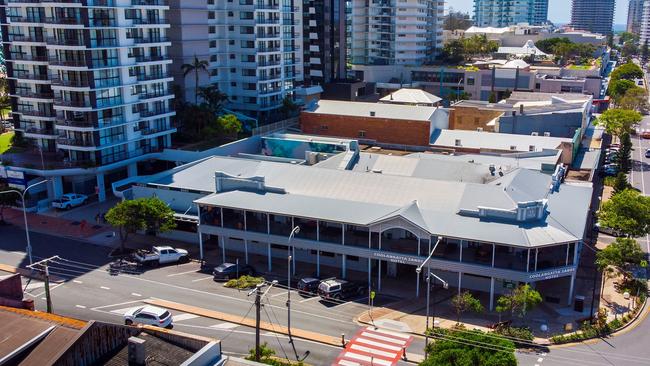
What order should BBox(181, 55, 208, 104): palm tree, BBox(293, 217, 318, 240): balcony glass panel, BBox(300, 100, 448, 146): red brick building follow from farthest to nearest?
1. BBox(181, 55, 208, 104): palm tree
2. BBox(300, 100, 448, 146): red brick building
3. BBox(293, 217, 318, 240): balcony glass panel

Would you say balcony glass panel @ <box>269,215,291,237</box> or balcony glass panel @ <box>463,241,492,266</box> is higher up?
balcony glass panel @ <box>269,215,291,237</box>

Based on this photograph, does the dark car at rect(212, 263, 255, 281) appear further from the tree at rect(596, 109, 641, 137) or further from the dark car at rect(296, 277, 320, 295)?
the tree at rect(596, 109, 641, 137)

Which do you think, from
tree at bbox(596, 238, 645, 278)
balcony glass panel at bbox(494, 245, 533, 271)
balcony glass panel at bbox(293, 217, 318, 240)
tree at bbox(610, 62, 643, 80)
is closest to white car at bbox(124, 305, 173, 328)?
balcony glass panel at bbox(293, 217, 318, 240)

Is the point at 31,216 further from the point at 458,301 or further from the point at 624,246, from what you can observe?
the point at 624,246

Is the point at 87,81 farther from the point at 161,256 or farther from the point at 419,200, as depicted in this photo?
the point at 419,200

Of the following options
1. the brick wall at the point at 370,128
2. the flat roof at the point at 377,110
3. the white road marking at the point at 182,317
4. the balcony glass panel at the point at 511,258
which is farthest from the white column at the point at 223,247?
the flat roof at the point at 377,110

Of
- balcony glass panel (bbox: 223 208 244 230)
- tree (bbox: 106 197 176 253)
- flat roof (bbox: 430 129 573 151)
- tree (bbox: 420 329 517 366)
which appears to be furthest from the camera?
flat roof (bbox: 430 129 573 151)

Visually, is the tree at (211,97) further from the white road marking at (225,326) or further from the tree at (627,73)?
the tree at (627,73)
